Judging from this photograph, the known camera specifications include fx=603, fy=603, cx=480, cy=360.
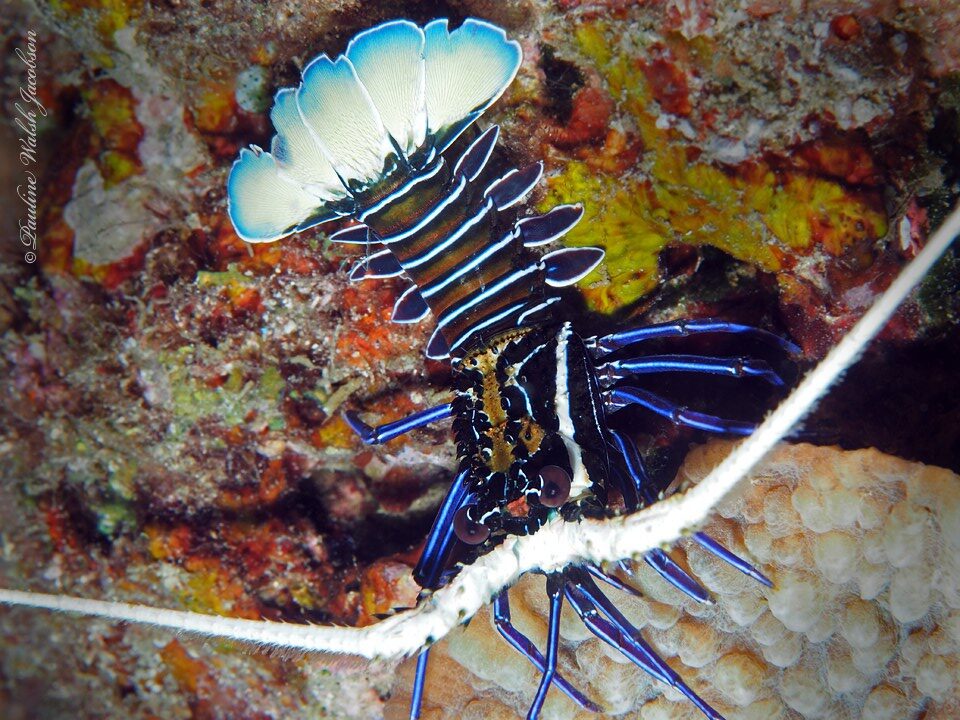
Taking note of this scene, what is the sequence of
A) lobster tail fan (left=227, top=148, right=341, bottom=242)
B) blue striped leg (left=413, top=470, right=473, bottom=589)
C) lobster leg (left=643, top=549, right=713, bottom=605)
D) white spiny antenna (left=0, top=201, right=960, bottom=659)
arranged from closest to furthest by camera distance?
1. white spiny antenna (left=0, top=201, right=960, bottom=659)
2. lobster leg (left=643, top=549, right=713, bottom=605)
3. lobster tail fan (left=227, top=148, right=341, bottom=242)
4. blue striped leg (left=413, top=470, right=473, bottom=589)

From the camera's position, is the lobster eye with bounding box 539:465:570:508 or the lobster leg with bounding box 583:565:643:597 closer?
the lobster eye with bounding box 539:465:570:508

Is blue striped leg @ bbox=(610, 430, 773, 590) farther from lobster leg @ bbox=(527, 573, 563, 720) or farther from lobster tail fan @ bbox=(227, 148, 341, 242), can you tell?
lobster tail fan @ bbox=(227, 148, 341, 242)

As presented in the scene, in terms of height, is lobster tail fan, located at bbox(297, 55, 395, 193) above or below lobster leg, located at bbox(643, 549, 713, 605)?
above

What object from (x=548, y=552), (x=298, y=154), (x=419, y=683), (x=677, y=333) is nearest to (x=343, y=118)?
(x=298, y=154)

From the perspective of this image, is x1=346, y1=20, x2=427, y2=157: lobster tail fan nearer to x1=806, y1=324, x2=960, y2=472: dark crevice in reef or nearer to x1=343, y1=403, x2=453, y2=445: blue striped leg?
x1=343, y1=403, x2=453, y2=445: blue striped leg

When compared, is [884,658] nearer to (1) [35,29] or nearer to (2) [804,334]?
(2) [804,334]

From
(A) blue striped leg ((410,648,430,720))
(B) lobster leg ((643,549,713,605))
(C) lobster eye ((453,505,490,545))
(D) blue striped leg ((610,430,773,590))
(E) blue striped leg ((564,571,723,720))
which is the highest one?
(C) lobster eye ((453,505,490,545))

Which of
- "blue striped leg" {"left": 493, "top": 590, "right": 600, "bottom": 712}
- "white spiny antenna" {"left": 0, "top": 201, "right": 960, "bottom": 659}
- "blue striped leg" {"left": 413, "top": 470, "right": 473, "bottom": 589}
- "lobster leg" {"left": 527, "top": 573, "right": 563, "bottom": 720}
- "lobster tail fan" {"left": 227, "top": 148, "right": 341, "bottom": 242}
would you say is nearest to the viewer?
"white spiny antenna" {"left": 0, "top": 201, "right": 960, "bottom": 659}

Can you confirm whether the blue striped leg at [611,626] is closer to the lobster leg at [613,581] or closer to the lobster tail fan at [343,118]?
the lobster leg at [613,581]

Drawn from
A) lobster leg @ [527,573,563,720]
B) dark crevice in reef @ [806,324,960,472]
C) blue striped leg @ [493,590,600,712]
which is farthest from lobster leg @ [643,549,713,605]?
dark crevice in reef @ [806,324,960,472]
